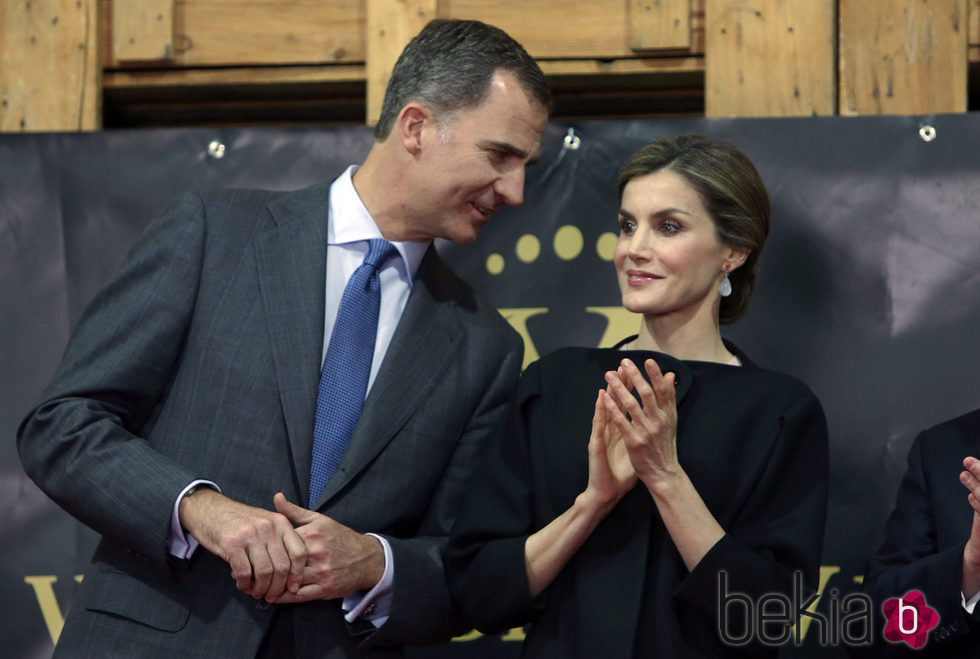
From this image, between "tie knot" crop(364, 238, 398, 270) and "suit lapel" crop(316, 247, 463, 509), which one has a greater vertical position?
"tie knot" crop(364, 238, 398, 270)

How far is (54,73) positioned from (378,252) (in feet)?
4.93

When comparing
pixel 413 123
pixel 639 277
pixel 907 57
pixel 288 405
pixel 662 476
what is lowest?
pixel 662 476

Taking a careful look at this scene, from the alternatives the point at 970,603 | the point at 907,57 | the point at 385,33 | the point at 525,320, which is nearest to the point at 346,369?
the point at 525,320

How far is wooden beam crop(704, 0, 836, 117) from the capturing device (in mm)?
3133

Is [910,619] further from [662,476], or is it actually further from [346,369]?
[346,369]

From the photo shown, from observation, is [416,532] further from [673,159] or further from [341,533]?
[673,159]

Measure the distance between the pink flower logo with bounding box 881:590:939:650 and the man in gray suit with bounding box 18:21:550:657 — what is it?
2.72 feet

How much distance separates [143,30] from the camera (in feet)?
11.1

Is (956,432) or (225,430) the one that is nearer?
(225,430)

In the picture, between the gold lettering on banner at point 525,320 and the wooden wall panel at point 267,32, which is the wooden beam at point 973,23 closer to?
the gold lettering on banner at point 525,320

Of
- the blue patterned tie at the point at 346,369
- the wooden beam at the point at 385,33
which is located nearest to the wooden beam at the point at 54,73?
the wooden beam at the point at 385,33

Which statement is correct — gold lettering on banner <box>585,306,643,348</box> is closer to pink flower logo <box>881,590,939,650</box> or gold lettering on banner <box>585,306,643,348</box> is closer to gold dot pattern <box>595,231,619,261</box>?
gold dot pattern <box>595,231,619,261</box>

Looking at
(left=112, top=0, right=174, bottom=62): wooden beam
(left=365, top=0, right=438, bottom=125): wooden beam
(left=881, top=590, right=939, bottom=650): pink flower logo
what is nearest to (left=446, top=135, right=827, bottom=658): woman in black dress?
(left=881, top=590, right=939, bottom=650): pink flower logo

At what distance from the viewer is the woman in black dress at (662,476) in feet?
6.64
